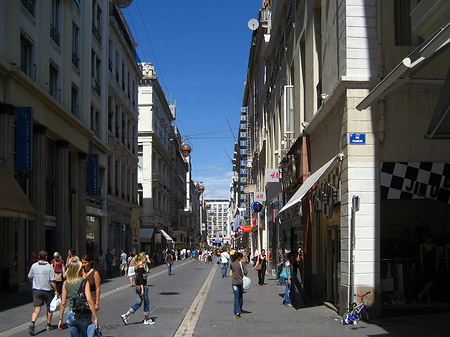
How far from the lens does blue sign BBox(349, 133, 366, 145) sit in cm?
1219

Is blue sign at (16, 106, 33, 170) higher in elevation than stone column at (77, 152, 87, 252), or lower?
higher

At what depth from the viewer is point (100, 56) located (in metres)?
35.2

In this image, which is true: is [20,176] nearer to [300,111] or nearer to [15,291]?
[15,291]

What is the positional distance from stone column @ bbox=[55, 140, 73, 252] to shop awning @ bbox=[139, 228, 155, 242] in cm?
2904

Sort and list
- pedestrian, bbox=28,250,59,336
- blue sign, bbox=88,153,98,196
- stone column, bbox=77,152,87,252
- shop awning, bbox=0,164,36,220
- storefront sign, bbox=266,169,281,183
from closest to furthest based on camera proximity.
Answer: pedestrian, bbox=28,250,59,336
shop awning, bbox=0,164,36,220
storefront sign, bbox=266,169,281,183
stone column, bbox=77,152,87,252
blue sign, bbox=88,153,98,196

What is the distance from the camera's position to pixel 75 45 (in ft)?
98.9

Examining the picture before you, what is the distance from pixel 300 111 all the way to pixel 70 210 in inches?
591

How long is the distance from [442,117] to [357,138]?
344cm

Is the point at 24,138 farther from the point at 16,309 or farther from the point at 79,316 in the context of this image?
the point at 79,316

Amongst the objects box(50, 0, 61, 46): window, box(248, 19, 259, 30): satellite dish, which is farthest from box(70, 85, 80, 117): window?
box(248, 19, 259, 30): satellite dish

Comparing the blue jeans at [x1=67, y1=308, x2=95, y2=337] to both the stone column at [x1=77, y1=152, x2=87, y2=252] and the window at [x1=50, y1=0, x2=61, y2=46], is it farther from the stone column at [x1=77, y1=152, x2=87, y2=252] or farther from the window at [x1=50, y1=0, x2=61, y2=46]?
the stone column at [x1=77, y1=152, x2=87, y2=252]

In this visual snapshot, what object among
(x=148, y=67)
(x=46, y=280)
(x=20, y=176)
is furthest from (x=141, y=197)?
(x=46, y=280)

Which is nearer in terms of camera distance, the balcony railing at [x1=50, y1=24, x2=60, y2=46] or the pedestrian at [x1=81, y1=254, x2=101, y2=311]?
the pedestrian at [x1=81, y1=254, x2=101, y2=311]

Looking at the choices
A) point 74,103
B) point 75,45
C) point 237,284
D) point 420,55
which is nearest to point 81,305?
point 420,55
